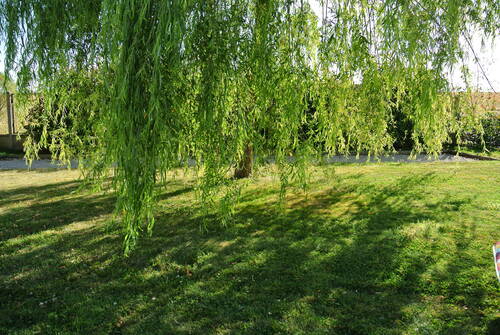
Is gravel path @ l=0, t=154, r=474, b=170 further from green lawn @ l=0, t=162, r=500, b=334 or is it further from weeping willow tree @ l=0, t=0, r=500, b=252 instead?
weeping willow tree @ l=0, t=0, r=500, b=252

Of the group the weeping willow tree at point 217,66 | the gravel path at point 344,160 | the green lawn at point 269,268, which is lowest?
the green lawn at point 269,268

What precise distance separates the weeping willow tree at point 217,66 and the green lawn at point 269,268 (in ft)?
2.70

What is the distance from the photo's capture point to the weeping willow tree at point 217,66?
233 centimetres

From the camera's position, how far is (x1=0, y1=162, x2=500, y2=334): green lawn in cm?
290

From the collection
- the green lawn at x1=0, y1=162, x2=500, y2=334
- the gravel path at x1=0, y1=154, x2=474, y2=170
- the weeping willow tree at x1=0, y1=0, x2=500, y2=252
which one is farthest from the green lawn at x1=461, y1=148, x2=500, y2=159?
the weeping willow tree at x1=0, y1=0, x2=500, y2=252

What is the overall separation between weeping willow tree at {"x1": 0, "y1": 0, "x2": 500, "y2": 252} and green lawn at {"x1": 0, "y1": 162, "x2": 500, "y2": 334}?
823 millimetres

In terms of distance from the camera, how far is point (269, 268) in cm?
379

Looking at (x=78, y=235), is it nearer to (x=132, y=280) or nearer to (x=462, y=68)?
(x=132, y=280)

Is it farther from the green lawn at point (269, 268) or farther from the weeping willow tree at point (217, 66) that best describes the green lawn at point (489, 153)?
the weeping willow tree at point (217, 66)

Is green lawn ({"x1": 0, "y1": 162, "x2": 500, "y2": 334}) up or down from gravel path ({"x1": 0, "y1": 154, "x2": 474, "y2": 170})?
down

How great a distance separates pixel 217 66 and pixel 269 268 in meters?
2.00

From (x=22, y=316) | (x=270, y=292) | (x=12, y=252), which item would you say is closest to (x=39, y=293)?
(x=22, y=316)

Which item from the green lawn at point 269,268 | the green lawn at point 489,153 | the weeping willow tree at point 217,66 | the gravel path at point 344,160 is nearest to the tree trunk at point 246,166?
the green lawn at point 269,268

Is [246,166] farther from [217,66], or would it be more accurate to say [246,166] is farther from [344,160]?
[217,66]
